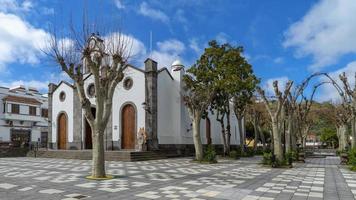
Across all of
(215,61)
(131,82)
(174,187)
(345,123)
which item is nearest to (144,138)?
(131,82)

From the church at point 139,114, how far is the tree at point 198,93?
10.1 ft

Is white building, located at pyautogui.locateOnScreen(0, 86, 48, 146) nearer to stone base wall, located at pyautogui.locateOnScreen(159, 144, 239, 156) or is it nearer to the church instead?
the church

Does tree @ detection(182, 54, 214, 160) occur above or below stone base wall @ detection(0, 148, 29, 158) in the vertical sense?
above

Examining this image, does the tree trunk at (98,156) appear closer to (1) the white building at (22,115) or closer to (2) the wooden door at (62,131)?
(2) the wooden door at (62,131)

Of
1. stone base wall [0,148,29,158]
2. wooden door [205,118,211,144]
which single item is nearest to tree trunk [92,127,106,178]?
stone base wall [0,148,29,158]

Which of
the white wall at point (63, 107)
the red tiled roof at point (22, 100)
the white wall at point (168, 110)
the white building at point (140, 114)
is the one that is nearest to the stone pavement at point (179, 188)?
the white building at point (140, 114)

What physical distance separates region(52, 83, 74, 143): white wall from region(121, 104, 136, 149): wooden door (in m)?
6.36

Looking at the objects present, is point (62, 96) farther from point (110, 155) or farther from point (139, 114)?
point (110, 155)

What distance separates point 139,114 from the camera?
2662 cm

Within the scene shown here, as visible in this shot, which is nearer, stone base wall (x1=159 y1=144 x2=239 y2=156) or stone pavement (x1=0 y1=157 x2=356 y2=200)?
stone pavement (x1=0 y1=157 x2=356 y2=200)

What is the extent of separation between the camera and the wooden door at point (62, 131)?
31781mm

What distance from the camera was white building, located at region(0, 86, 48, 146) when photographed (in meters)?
42.5

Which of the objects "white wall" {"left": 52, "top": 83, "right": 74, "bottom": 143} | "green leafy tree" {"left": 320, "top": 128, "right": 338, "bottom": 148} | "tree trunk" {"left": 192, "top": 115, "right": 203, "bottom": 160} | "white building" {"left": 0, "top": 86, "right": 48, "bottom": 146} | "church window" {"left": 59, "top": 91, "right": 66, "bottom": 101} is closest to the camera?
"tree trunk" {"left": 192, "top": 115, "right": 203, "bottom": 160}

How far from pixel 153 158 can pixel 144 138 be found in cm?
164
